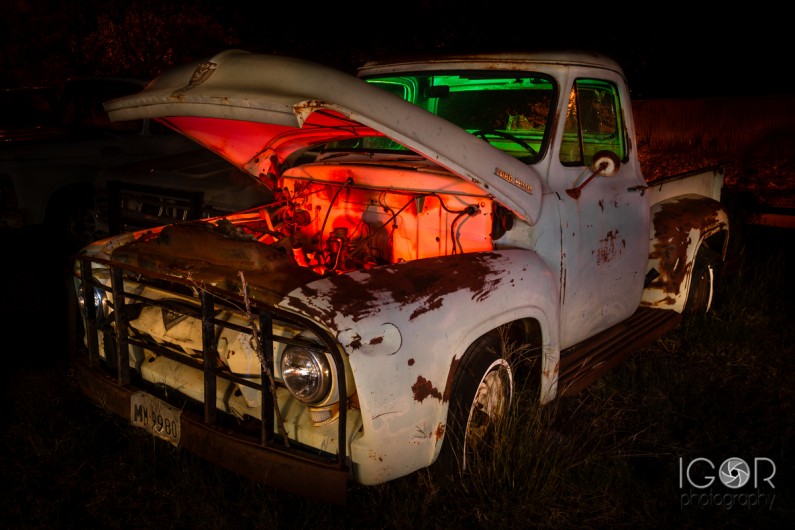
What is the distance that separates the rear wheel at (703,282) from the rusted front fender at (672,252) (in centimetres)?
20

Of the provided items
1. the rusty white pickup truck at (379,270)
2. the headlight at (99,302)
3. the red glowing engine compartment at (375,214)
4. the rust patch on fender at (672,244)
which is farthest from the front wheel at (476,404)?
the rust patch on fender at (672,244)

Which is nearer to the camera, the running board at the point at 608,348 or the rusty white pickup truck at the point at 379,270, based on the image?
the rusty white pickup truck at the point at 379,270

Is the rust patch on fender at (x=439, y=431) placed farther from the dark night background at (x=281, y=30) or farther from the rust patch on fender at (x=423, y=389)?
the dark night background at (x=281, y=30)

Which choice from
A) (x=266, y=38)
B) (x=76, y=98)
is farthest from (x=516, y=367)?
(x=266, y=38)

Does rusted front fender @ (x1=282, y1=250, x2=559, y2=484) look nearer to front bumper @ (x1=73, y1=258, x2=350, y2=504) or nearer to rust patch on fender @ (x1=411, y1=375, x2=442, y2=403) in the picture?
rust patch on fender @ (x1=411, y1=375, x2=442, y2=403)

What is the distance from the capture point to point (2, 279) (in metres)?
6.43

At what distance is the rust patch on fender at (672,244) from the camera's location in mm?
4797

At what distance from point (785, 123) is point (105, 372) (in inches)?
676

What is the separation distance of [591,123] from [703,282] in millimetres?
2172

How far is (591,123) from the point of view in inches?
163

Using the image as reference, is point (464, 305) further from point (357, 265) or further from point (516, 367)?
point (357, 265)

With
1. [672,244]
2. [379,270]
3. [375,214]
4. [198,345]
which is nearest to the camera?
[379,270]

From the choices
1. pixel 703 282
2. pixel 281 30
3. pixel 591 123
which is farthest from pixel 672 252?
pixel 281 30

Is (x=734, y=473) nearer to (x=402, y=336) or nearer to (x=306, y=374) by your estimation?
(x=402, y=336)
